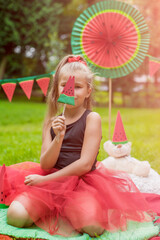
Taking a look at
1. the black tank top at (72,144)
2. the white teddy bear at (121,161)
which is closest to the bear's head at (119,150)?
the white teddy bear at (121,161)

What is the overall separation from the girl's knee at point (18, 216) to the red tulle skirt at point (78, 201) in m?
0.03

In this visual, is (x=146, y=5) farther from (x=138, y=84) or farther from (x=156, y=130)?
(x=156, y=130)

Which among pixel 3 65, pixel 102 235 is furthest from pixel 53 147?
pixel 3 65

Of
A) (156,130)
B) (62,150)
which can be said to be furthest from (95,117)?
(156,130)

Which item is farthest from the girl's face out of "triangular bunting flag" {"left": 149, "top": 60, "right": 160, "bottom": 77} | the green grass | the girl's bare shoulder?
"triangular bunting flag" {"left": 149, "top": 60, "right": 160, "bottom": 77}

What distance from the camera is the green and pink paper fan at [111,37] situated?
2.72m

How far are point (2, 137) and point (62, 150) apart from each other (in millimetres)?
3194

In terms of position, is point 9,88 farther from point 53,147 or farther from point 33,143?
point 33,143

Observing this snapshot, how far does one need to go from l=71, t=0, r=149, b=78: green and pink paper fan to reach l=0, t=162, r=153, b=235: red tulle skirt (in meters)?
1.31

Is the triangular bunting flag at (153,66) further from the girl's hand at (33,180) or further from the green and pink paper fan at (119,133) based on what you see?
the girl's hand at (33,180)

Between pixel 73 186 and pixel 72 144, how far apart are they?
34 centimetres

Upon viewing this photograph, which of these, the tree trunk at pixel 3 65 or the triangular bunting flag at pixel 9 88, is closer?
the triangular bunting flag at pixel 9 88

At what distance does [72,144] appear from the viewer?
2.01 metres

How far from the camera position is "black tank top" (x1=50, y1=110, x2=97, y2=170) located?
198cm
